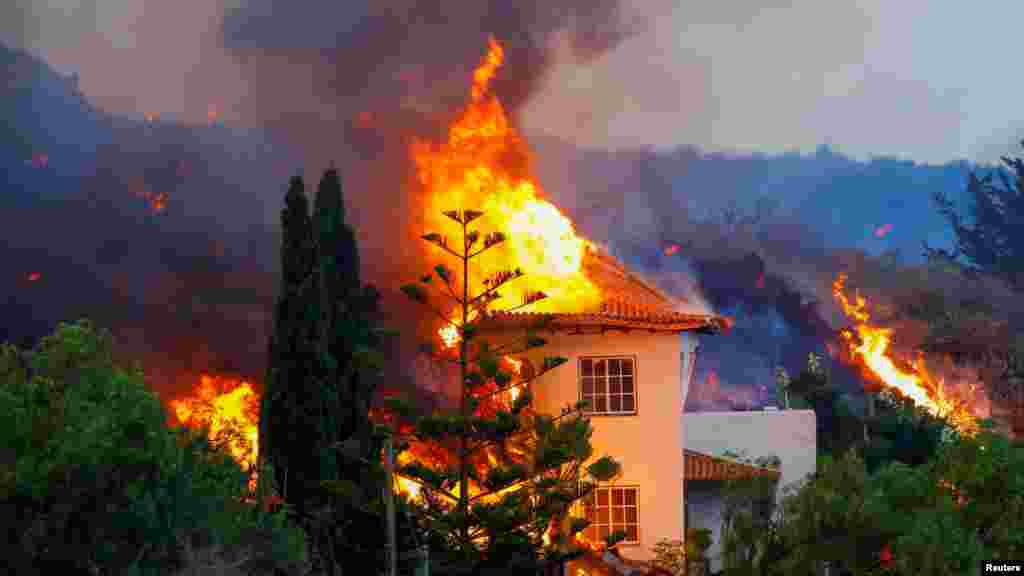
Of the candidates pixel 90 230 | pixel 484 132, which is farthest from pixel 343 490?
pixel 90 230

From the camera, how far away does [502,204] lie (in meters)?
24.1

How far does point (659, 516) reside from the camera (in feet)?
67.8

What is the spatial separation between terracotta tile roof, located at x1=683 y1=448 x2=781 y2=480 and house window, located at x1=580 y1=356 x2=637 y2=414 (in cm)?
266

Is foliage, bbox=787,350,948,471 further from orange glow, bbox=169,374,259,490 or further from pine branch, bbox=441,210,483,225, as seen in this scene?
orange glow, bbox=169,374,259,490

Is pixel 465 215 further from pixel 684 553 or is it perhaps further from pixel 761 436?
pixel 761 436

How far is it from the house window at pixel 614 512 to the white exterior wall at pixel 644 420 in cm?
11

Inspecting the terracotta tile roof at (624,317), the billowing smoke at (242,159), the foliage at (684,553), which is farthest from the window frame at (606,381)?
the billowing smoke at (242,159)

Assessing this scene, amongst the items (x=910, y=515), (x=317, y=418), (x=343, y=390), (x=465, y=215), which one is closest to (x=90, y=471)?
(x=317, y=418)

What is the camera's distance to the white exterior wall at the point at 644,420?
67.8 feet

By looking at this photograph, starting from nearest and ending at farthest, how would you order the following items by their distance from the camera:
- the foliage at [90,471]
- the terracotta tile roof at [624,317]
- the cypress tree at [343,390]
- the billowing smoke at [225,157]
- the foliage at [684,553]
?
the foliage at [90,471], the cypress tree at [343,390], the foliage at [684,553], the terracotta tile roof at [624,317], the billowing smoke at [225,157]

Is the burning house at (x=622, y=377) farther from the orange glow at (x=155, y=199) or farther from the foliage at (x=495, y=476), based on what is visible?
the orange glow at (x=155, y=199)

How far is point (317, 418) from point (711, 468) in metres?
8.62

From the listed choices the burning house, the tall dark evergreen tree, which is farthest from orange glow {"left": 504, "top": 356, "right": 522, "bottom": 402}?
the tall dark evergreen tree

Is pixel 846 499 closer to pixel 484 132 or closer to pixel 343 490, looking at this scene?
pixel 343 490
